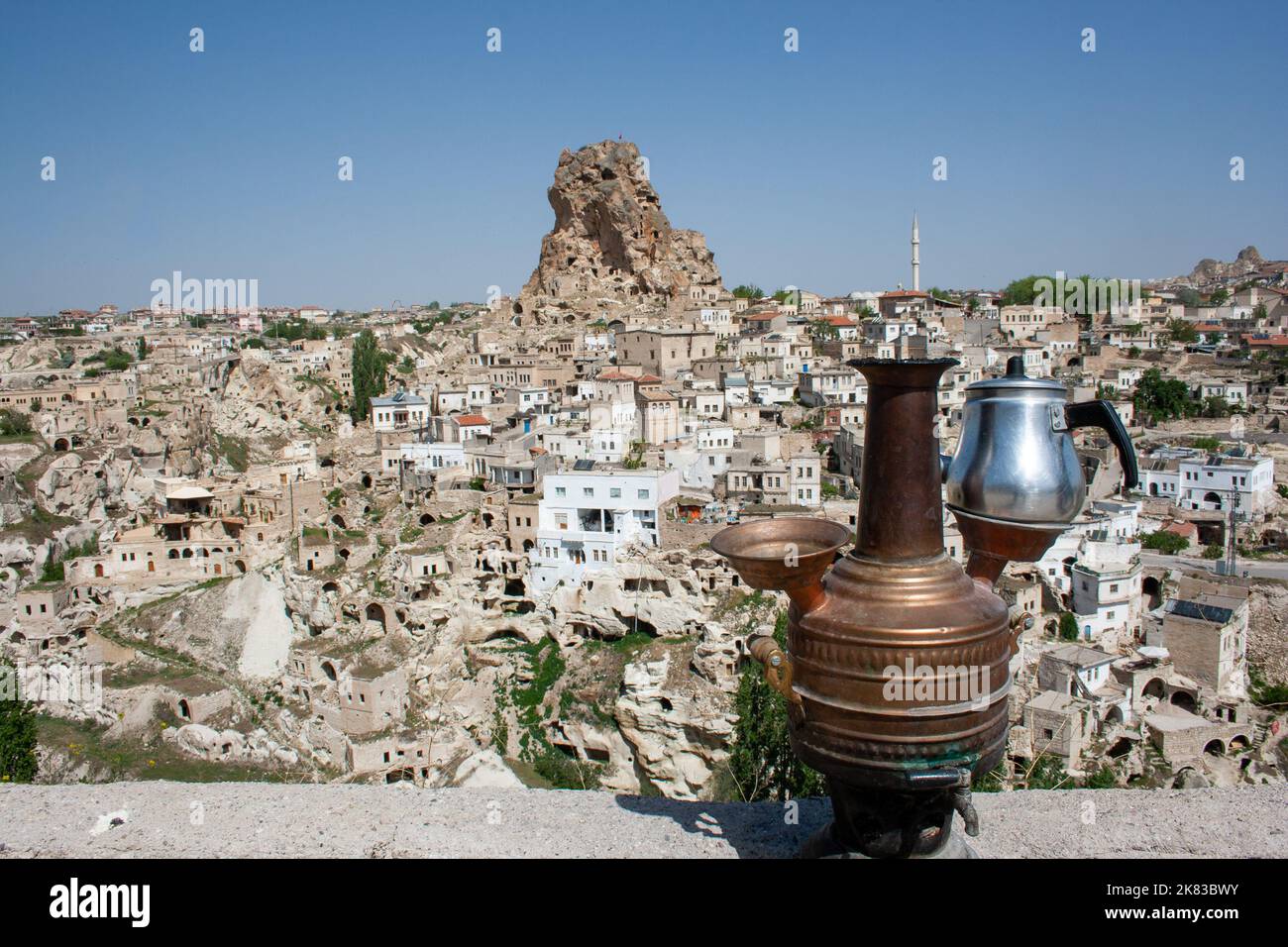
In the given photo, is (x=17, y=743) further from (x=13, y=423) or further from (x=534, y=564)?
(x=13, y=423)

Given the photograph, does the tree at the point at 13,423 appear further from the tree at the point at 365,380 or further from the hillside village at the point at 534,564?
the tree at the point at 365,380

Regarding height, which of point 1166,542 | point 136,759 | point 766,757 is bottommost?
point 136,759

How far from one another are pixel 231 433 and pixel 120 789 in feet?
94.6

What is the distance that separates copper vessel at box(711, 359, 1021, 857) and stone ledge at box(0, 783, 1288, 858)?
0.53 meters

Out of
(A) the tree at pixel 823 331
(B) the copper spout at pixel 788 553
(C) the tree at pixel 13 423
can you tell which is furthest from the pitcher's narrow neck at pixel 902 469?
(A) the tree at pixel 823 331

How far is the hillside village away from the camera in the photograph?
47.0 feet

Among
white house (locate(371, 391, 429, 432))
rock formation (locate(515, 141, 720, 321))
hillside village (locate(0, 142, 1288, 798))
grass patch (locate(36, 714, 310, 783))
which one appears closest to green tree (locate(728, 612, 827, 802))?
hillside village (locate(0, 142, 1288, 798))

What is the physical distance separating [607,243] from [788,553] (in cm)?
4542

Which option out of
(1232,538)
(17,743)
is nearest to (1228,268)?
(1232,538)

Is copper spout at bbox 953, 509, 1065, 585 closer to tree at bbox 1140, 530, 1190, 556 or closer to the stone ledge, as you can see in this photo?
the stone ledge

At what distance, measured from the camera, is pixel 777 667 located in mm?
2072

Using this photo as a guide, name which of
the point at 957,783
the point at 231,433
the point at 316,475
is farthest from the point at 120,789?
the point at 231,433

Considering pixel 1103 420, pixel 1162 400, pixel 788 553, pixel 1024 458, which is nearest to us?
pixel 788 553
